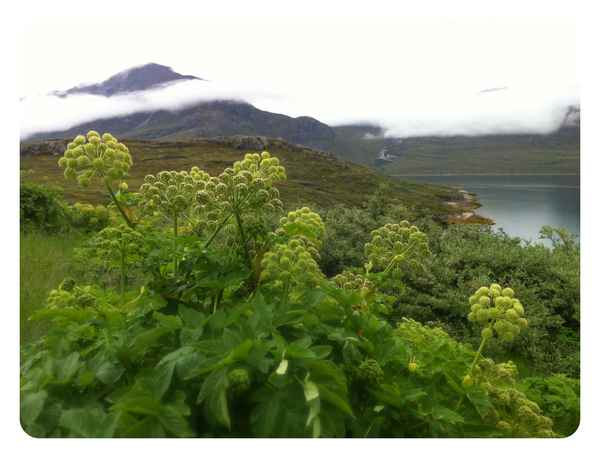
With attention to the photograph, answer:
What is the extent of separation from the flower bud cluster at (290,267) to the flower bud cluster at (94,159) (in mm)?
684

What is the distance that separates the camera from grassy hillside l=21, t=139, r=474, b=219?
12.4 meters

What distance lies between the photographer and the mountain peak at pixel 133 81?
13.0 feet

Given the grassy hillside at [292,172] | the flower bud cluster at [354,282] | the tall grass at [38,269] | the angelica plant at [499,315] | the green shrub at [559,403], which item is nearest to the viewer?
the angelica plant at [499,315]

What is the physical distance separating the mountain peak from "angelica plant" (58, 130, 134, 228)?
6.97 feet

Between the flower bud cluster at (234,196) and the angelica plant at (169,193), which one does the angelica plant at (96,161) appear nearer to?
the angelica plant at (169,193)

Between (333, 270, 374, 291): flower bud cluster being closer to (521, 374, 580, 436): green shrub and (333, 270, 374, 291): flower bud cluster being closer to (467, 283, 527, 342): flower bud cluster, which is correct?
(467, 283, 527, 342): flower bud cluster

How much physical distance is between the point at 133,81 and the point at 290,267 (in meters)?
4.05

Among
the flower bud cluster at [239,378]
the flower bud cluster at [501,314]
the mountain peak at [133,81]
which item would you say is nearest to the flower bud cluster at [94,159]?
the flower bud cluster at [239,378]

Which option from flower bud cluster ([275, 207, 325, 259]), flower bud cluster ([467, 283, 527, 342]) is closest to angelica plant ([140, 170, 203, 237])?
flower bud cluster ([275, 207, 325, 259])

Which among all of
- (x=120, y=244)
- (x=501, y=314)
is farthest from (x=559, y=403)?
(x=120, y=244)

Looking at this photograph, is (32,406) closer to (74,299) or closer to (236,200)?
(74,299)

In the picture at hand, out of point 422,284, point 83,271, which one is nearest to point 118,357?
point 83,271

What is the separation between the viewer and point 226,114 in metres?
20.0

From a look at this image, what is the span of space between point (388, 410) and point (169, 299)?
838 millimetres
